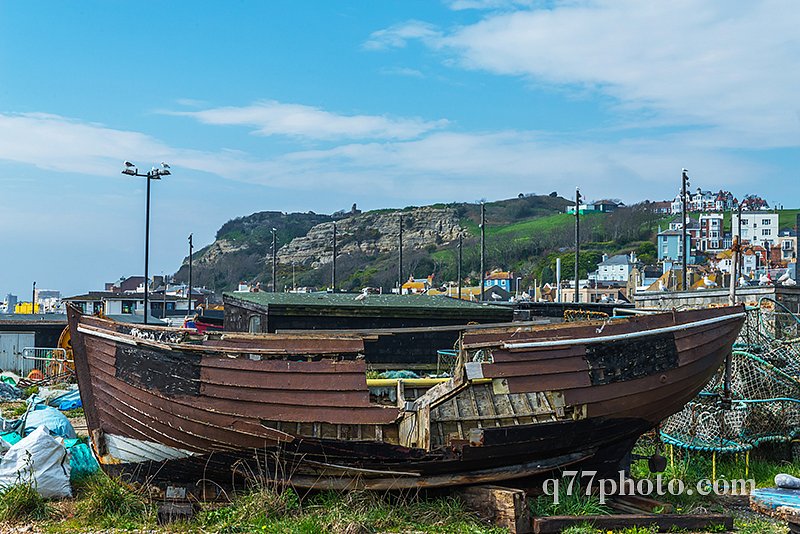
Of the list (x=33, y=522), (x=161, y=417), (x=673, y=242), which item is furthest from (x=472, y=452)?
(x=673, y=242)

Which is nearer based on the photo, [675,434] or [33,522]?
[33,522]

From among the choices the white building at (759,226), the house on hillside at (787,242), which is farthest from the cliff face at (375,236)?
the house on hillside at (787,242)

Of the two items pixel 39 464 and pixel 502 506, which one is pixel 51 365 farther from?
pixel 502 506

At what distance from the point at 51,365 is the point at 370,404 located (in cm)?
2220

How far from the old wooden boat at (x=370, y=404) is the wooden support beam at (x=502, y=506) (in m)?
0.25

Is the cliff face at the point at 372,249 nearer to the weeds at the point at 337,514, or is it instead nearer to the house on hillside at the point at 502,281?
the house on hillside at the point at 502,281

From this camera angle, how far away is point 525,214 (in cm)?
18275

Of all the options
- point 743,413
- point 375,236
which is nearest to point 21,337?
point 743,413

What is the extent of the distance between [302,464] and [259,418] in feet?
2.27

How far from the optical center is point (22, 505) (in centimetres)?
912

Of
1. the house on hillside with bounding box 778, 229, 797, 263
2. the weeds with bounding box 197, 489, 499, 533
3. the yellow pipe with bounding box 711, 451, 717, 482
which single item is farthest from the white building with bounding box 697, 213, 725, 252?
the weeds with bounding box 197, 489, 499, 533

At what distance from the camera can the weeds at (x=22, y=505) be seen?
9.03m

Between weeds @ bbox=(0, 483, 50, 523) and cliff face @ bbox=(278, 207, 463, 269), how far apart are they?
151 m

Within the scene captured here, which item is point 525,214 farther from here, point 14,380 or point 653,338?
point 653,338
